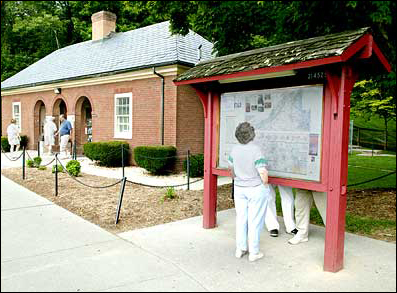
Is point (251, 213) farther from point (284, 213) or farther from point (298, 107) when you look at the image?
point (298, 107)

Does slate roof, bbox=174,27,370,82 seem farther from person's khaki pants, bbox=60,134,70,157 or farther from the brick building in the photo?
person's khaki pants, bbox=60,134,70,157

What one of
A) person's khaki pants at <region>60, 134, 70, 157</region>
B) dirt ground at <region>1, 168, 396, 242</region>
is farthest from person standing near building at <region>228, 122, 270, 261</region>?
person's khaki pants at <region>60, 134, 70, 157</region>

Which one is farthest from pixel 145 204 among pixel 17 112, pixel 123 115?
pixel 17 112

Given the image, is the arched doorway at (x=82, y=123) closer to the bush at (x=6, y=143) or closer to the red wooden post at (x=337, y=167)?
the bush at (x=6, y=143)

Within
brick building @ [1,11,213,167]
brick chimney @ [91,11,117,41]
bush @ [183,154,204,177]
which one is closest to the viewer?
bush @ [183,154,204,177]

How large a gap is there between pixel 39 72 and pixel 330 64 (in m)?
21.7

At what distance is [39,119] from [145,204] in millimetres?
16499

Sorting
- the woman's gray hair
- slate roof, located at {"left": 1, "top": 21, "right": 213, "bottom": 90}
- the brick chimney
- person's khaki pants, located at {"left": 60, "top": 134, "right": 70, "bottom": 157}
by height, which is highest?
the brick chimney

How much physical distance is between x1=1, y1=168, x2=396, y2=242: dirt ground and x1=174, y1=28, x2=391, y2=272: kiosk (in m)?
1.44

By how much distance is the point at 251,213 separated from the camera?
4719 millimetres

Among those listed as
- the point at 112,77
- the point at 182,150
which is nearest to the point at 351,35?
the point at 182,150

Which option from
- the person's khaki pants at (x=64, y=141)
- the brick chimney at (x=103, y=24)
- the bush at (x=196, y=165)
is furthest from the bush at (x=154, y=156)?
the brick chimney at (x=103, y=24)

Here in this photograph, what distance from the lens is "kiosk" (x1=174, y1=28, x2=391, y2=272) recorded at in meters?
4.27

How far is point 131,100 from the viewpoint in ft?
49.6
